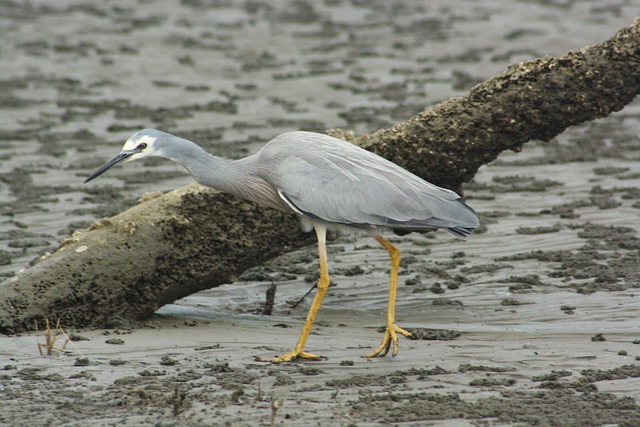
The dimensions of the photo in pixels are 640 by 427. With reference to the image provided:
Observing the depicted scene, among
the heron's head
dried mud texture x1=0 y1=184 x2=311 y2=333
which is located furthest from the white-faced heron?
dried mud texture x1=0 y1=184 x2=311 y2=333

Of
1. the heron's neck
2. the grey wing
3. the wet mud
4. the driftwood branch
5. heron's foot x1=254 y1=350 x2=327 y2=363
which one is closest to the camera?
the wet mud

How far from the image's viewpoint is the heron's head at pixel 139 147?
22.8ft

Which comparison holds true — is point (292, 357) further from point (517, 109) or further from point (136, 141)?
point (517, 109)

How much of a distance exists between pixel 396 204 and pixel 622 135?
747 cm

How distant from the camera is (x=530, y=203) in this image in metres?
10.7

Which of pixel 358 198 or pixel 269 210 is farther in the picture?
pixel 269 210

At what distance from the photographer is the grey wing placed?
6941mm

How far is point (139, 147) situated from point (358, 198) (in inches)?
60.2

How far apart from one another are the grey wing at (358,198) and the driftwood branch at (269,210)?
2.66 ft

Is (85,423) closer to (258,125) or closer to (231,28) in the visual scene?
(258,125)

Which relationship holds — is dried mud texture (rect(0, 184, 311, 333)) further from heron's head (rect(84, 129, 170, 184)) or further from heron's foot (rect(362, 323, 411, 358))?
heron's foot (rect(362, 323, 411, 358))

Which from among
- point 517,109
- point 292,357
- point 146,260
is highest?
point 517,109

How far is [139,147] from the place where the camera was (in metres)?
6.99

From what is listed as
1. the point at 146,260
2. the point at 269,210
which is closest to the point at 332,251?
the point at 269,210
